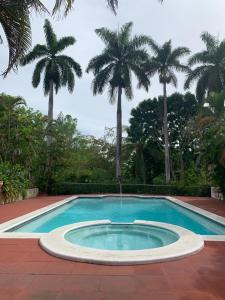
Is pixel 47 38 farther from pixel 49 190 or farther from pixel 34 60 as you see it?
pixel 49 190

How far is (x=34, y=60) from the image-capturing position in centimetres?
2930

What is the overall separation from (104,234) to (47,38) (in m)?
24.4

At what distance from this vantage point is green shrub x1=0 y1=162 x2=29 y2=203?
15.9 metres

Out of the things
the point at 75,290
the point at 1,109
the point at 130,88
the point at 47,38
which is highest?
the point at 47,38

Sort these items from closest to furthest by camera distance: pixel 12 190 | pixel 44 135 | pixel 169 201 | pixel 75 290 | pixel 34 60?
pixel 75 290, pixel 12 190, pixel 169 201, pixel 44 135, pixel 34 60

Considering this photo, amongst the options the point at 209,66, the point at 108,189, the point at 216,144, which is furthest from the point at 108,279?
the point at 209,66

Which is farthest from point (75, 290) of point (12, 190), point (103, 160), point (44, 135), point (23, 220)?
point (103, 160)

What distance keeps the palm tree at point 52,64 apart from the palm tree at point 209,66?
35.0 feet

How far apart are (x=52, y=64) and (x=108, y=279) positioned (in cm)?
→ 2650

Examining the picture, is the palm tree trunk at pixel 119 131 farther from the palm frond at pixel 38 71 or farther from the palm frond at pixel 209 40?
the palm frond at pixel 209 40

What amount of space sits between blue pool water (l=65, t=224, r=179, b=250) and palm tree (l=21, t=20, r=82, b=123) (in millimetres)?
20331

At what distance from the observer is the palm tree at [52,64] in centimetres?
2897

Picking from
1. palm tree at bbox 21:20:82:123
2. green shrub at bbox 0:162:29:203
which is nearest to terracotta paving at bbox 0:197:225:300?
green shrub at bbox 0:162:29:203

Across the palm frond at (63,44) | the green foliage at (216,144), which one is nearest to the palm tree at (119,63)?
the palm frond at (63,44)
